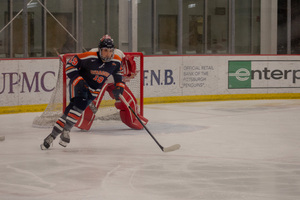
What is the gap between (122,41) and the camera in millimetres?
11688

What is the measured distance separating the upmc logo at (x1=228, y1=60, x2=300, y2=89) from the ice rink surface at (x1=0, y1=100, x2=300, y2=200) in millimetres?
2954

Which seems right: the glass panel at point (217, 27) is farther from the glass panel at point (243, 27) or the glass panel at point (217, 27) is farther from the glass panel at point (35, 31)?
the glass panel at point (35, 31)

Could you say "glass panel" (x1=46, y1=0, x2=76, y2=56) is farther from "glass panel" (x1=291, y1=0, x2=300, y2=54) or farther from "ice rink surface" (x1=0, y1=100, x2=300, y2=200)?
"glass panel" (x1=291, y1=0, x2=300, y2=54)

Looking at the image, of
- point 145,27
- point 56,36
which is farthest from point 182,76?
point 56,36

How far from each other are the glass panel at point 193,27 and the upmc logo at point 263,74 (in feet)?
6.67

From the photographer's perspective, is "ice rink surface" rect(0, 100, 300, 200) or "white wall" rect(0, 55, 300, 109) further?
"white wall" rect(0, 55, 300, 109)

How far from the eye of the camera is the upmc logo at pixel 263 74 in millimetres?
11219

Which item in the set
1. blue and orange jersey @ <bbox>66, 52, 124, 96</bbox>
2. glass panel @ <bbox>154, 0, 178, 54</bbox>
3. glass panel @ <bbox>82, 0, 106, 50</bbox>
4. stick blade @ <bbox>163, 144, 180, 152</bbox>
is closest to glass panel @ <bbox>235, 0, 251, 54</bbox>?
glass panel @ <bbox>154, 0, 178, 54</bbox>

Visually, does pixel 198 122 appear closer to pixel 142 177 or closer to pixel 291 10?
pixel 142 177

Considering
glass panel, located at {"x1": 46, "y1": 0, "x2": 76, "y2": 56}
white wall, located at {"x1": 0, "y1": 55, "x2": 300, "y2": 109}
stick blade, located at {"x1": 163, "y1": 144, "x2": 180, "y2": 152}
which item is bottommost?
stick blade, located at {"x1": 163, "y1": 144, "x2": 180, "y2": 152}

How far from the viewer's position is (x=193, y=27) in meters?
13.2

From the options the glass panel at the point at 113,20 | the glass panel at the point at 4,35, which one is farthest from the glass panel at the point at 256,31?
the glass panel at the point at 4,35

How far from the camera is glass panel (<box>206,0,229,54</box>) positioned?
1354 centimetres

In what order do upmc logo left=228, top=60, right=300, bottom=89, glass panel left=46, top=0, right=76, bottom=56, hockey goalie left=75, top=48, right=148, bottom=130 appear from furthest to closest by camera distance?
glass panel left=46, top=0, right=76, bottom=56, upmc logo left=228, top=60, right=300, bottom=89, hockey goalie left=75, top=48, right=148, bottom=130
